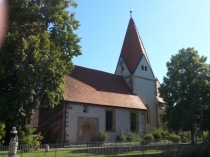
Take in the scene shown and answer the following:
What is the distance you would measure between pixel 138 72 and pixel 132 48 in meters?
3.80

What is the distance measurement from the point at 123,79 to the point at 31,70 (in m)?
20.0

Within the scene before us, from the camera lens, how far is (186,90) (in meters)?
28.2

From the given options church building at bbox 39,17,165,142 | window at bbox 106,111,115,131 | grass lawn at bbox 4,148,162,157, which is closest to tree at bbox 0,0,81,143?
grass lawn at bbox 4,148,162,157

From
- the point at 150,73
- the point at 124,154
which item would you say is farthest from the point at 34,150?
the point at 150,73

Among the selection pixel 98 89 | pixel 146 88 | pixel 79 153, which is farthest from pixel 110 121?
pixel 79 153

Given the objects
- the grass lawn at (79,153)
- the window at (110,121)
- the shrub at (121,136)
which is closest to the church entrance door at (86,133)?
the window at (110,121)

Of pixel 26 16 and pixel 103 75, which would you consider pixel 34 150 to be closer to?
pixel 26 16

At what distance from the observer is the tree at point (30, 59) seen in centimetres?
1784

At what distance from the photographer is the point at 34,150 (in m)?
15.4

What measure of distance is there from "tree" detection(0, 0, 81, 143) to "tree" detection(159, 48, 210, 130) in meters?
12.8

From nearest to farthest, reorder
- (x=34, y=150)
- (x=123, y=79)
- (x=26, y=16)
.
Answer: (x=34, y=150) → (x=26, y=16) → (x=123, y=79)

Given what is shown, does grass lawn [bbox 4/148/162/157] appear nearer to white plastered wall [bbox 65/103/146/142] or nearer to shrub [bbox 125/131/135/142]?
white plastered wall [bbox 65/103/146/142]

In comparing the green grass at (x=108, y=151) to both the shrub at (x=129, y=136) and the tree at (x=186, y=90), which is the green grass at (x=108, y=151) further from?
the shrub at (x=129, y=136)

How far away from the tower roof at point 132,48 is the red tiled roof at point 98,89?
3003 mm
